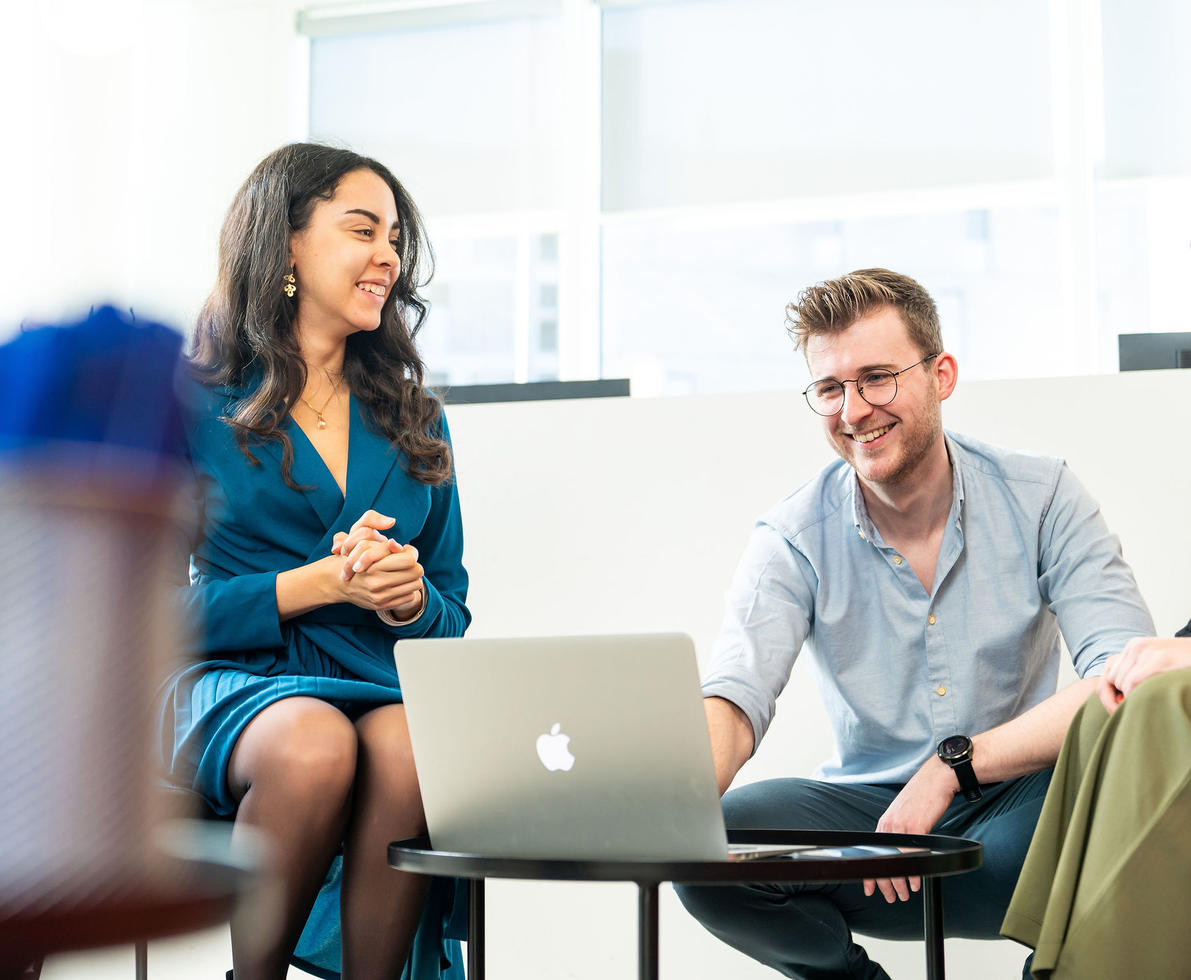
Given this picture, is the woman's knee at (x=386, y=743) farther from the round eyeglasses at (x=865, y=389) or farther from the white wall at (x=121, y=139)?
the white wall at (x=121, y=139)

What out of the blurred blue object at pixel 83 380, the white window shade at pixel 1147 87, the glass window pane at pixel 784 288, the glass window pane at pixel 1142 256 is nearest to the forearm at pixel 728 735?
the blurred blue object at pixel 83 380

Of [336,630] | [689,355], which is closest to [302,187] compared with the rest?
[336,630]

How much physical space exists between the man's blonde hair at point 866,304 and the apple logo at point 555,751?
1.02m

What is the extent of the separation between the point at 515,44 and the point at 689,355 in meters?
1.18

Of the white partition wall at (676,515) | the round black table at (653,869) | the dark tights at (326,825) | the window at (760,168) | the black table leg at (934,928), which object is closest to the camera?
the round black table at (653,869)

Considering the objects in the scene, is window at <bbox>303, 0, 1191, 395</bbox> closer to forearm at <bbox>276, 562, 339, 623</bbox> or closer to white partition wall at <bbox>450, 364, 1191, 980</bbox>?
white partition wall at <bbox>450, 364, 1191, 980</bbox>

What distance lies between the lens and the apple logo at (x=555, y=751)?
1176 mm

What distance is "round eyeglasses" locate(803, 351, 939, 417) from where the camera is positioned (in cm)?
196

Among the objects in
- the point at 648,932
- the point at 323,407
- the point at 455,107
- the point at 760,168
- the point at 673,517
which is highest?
the point at 455,107

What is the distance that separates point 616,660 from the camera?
1.16 m

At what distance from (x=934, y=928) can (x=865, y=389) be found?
34.3 inches

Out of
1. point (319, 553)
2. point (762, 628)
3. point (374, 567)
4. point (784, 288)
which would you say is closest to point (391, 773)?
point (374, 567)

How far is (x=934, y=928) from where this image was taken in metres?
1.34

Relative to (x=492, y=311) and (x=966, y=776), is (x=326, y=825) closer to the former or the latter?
(x=966, y=776)
